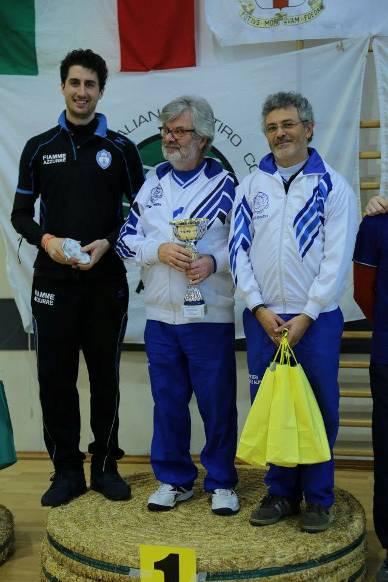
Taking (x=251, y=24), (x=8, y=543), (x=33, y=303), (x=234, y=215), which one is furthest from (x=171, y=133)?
(x=8, y=543)

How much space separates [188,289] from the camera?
8.16ft

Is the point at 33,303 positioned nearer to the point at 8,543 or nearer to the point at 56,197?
the point at 56,197

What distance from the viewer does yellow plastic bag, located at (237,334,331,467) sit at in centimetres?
225

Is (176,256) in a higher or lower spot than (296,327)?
higher

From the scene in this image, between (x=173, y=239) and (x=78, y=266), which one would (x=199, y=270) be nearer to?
(x=173, y=239)

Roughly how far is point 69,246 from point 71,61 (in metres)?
0.67

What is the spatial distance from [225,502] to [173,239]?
0.87 m

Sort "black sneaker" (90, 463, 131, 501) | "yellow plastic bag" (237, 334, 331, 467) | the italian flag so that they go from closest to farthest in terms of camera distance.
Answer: "yellow plastic bag" (237, 334, 331, 467) < "black sneaker" (90, 463, 131, 501) < the italian flag

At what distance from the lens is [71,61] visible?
271cm

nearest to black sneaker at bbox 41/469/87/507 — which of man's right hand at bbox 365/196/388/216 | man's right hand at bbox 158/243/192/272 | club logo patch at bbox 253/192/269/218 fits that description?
man's right hand at bbox 158/243/192/272

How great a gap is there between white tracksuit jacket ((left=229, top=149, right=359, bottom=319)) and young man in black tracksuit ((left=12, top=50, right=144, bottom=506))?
54 cm

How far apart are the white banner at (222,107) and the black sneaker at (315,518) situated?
1332 mm

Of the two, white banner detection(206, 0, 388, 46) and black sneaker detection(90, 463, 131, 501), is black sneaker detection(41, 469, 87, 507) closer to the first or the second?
black sneaker detection(90, 463, 131, 501)

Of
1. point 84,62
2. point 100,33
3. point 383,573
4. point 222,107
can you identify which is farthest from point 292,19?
point 383,573
